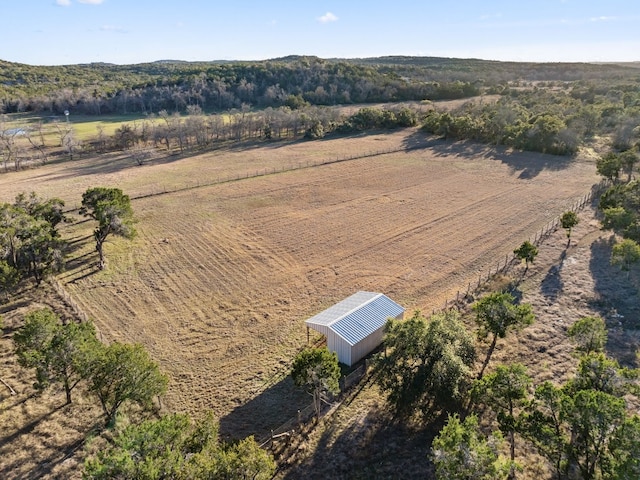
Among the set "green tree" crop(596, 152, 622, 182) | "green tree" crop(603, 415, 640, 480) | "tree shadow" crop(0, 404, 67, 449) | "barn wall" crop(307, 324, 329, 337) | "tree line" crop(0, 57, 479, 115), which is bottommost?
"tree shadow" crop(0, 404, 67, 449)

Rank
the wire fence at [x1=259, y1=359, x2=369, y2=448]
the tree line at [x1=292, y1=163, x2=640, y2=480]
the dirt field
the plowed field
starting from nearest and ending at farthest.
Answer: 1. the tree line at [x1=292, y1=163, x2=640, y2=480]
2. the dirt field
3. the wire fence at [x1=259, y1=359, x2=369, y2=448]
4. the plowed field

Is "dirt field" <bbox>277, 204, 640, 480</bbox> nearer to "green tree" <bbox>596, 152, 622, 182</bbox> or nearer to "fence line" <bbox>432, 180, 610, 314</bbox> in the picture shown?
"fence line" <bbox>432, 180, 610, 314</bbox>

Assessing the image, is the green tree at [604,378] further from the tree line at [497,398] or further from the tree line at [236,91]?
the tree line at [236,91]

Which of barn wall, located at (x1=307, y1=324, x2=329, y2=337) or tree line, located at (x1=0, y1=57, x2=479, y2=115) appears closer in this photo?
barn wall, located at (x1=307, y1=324, x2=329, y2=337)

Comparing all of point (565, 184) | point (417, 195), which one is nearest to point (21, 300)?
point (417, 195)

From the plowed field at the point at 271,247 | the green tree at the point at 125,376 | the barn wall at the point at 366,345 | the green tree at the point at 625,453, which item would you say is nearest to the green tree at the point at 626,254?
the plowed field at the point at 271,247

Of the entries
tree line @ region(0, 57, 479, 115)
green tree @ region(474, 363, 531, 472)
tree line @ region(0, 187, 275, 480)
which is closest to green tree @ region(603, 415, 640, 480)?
green tree @ region(474, 363, 531, 472)

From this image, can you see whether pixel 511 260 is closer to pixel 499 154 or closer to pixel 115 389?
pixel 115 389
